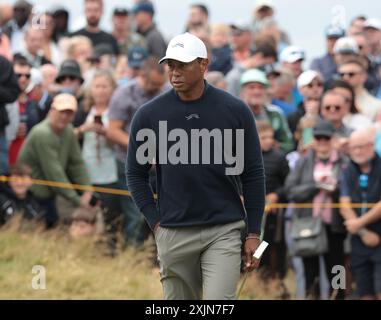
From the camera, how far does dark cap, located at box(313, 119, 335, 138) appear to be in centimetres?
1208

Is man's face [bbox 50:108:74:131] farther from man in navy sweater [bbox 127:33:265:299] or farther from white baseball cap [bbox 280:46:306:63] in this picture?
man in navy sweater [bbox 127:33:265:299]

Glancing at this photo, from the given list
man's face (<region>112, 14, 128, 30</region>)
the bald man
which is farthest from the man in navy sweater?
man's face (<region>112, 14, 128, 30</region>)

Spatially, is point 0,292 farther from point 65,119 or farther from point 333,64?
point 333,64

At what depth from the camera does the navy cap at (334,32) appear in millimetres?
16109

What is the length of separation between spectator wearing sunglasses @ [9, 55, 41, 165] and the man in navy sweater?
5501 millimetres

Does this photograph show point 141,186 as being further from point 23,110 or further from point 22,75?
point 22,75

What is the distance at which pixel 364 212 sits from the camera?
1181cm

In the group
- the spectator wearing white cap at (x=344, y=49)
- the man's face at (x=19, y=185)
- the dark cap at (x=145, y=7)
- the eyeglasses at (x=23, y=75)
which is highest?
the dark cap at (x=145, y=7)

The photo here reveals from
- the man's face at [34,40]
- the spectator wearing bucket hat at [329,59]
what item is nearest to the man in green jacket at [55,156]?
the man's face at [34,40]

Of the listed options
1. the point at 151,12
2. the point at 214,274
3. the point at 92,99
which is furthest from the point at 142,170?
the point at 151,12

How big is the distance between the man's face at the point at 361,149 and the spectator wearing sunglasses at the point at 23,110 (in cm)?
385

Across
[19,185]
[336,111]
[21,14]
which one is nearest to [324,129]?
[336,111]

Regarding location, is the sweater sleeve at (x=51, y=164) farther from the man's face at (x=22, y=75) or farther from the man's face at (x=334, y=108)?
the man's face at (x=334, y=108)
